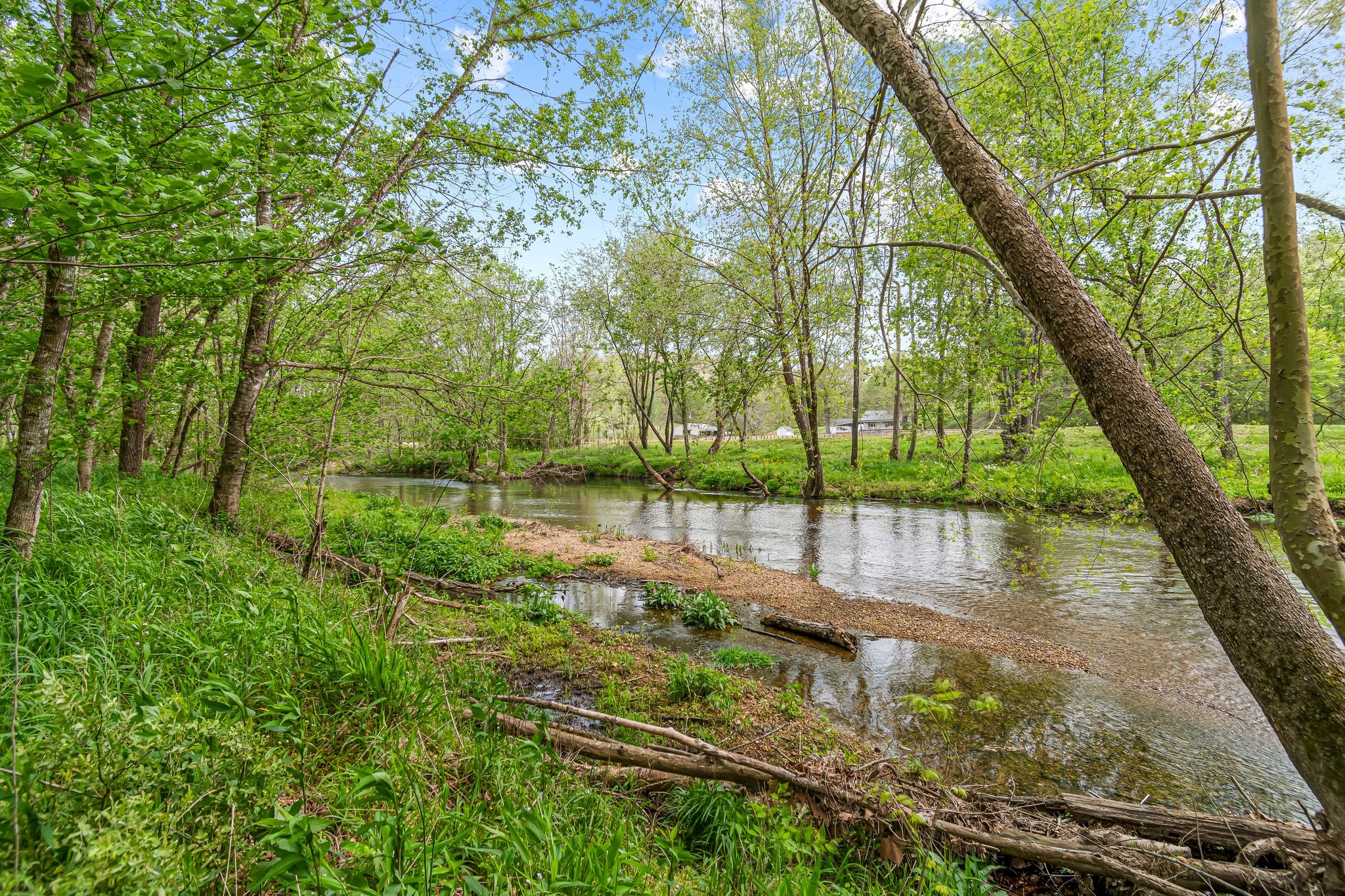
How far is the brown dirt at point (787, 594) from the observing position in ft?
22.8

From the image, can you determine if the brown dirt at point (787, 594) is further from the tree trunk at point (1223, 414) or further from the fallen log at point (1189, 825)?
the fallen log at point (1189, 825)

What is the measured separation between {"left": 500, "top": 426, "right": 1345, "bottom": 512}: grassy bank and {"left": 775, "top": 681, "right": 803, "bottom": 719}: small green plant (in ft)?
8.49

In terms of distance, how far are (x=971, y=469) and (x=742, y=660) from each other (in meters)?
3.41

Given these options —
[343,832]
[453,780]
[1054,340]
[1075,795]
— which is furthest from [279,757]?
[1075,795]

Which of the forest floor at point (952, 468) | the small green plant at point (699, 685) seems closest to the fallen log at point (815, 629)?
the small green plant at point (699, 685)

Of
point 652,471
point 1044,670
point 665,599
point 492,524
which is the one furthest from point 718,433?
point 652,471

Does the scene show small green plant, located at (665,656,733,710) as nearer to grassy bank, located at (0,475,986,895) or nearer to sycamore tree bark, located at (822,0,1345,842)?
grassy bank, located at (0,475,986,895)

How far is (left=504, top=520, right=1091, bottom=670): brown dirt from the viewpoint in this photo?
696 cm

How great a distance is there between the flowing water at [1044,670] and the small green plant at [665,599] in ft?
0.69

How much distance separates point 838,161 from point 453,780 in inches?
208

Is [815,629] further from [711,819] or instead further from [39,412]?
[39,412]

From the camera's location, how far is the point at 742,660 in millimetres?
6336

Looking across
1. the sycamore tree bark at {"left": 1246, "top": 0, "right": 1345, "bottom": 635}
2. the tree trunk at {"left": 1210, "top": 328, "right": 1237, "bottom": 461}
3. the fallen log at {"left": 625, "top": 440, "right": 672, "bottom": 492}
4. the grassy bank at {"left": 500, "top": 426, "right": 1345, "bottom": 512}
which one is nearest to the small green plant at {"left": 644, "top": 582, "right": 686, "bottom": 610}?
the grassy bank at {"left": 500, "top": 426, "right": 1345, "bottom": 512}

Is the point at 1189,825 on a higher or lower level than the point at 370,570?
lower
